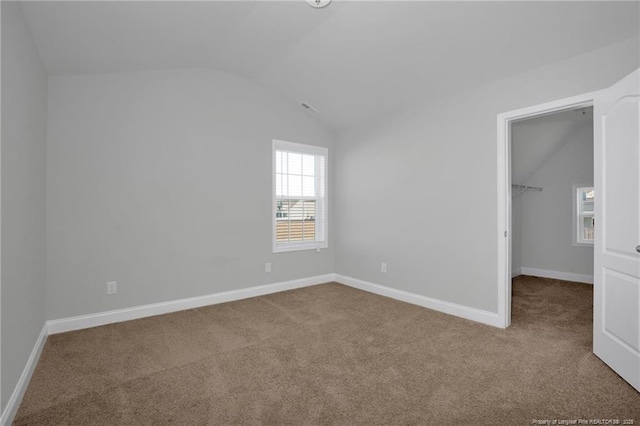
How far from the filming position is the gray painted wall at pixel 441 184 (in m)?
2.88

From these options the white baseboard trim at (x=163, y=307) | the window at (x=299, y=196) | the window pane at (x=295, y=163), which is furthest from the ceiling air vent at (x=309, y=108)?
the white baseboard trim at (x=163, y=307)

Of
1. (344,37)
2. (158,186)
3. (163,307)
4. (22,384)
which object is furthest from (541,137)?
(22,384)

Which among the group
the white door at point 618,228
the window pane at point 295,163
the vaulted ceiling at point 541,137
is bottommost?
the white door at point 618,228

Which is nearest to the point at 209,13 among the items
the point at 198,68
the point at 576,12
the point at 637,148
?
the point at 198,68

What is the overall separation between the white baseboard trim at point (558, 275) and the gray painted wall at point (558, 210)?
0.05 meters

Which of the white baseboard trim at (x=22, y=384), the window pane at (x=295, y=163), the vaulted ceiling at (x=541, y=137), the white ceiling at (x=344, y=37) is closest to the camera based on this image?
the white baseboard trim at (x=22, y=384)

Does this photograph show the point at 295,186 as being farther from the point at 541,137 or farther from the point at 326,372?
the point at 541,137

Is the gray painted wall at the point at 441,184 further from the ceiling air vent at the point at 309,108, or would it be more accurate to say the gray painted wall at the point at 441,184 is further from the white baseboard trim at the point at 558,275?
the white baseboard trim at the point at 558,275

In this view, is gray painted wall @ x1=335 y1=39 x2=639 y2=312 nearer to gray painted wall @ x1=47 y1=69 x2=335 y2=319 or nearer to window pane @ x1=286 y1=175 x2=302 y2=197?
window pane @ x1=286 y1=175 x2=302 y2=197

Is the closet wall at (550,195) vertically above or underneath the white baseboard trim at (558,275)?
above

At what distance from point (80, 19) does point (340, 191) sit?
3514mm

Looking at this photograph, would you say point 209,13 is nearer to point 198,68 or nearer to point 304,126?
point 198,68

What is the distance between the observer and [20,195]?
7.03ft

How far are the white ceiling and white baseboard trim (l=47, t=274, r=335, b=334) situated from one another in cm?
→ 232
